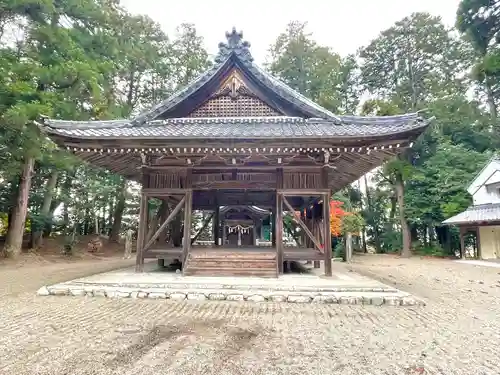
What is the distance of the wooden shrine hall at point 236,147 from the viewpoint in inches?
312

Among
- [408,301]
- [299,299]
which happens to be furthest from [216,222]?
[408,301]

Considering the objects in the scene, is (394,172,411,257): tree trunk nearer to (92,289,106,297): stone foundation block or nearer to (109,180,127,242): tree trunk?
(109,180,127,242): tree trunk

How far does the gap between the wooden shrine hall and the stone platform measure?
136 centimetres

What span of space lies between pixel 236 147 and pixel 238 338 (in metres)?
4.95

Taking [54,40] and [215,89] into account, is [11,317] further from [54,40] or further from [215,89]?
[54,40]

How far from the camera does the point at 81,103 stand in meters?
16.6

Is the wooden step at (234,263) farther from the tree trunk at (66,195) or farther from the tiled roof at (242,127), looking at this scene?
the tree trunk at (66,195)

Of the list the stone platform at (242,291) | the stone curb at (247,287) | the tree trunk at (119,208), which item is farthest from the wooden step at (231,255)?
the tree trunk at (119,208)

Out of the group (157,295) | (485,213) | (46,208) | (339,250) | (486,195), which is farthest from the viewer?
(339,250)

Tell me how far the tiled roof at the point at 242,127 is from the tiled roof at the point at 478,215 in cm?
1557

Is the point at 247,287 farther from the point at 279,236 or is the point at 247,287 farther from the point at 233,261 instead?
the point at 279,236

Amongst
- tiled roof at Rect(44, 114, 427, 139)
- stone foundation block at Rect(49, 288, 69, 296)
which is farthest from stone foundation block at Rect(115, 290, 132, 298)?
tiled roof at Rect(44, 114, 427, 139)

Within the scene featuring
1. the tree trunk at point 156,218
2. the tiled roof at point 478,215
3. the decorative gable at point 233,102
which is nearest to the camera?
the tree trunk at point 156,218

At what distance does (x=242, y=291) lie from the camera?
677cm
